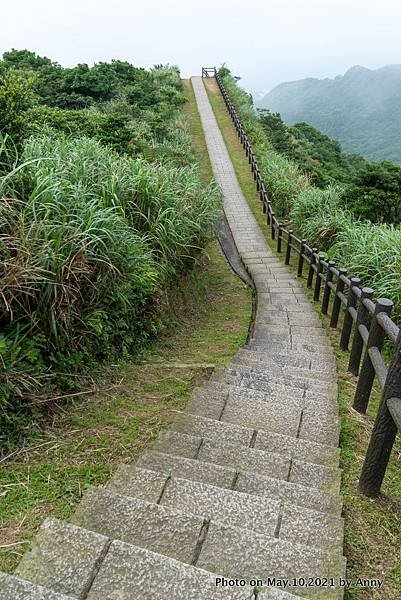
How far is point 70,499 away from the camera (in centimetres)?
208

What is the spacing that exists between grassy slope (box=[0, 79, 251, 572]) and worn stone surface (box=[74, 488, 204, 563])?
0.83ft

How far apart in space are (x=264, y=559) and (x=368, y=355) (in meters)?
1.74

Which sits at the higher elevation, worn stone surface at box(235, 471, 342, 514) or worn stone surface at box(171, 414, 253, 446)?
worn stone surface at box(235, 471, 342, 514)

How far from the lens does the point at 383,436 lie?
7.36 feet

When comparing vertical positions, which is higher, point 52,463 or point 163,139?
point 163,139

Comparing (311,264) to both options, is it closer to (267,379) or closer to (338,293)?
(338,293)

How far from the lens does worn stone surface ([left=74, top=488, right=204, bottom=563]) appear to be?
66.4 inches

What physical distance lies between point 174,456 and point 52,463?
65cm

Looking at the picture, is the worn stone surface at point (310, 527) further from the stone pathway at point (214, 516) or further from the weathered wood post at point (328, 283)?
the weathered wood post at point (328, 283)

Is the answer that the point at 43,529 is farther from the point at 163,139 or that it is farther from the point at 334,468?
the point at 163,139

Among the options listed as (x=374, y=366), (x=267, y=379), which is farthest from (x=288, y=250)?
(x=374, y=366)

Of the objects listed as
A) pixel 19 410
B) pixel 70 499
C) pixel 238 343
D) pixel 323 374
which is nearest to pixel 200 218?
pixel 238 343

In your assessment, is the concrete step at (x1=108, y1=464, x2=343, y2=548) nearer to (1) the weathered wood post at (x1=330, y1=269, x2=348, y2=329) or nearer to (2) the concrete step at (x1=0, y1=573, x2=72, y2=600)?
(2) the concrete step at (x1=0, y1=573, x2=72, y2=600)

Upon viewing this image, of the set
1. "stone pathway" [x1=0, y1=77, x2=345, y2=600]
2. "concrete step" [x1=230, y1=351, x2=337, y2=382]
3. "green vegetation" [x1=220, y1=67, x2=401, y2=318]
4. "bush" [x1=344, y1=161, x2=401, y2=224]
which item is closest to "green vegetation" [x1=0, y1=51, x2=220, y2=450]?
"stone pathway" [x1=0, y1=77, x2=345, y2=600]
